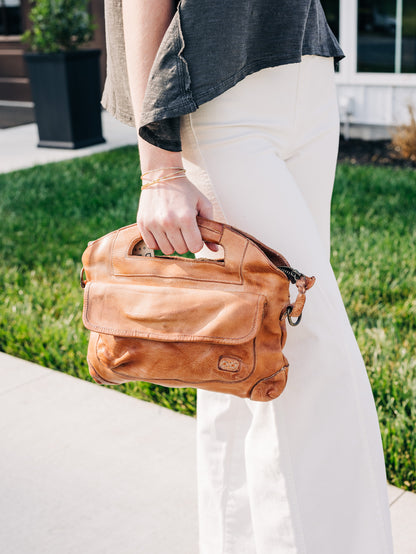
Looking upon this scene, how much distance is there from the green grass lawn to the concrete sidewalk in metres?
0.16

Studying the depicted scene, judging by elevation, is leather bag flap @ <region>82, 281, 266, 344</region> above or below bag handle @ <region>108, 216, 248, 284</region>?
below

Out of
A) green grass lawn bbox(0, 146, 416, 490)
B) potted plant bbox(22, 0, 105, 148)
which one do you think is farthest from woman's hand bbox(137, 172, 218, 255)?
potted plant bbox(22, 0, 105, 148)

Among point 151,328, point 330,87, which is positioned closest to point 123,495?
point 151,328

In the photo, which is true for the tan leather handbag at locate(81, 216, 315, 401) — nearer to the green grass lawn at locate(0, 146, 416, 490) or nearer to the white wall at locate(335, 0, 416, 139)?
the green grass lawn at locate(0, 146, 416, 490)

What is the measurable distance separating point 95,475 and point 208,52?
155 centimetres

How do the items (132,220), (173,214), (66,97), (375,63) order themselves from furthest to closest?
(375,63) → (66,97) → (132,220) → (173,214)

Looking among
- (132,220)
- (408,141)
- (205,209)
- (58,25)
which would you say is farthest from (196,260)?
(58,25)

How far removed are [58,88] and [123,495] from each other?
6.73m

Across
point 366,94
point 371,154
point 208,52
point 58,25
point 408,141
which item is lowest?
point 371,154

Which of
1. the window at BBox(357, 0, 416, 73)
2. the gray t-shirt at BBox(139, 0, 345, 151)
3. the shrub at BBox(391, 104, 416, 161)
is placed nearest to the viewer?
the gray t-shirt at BBox(139, 0, 345, 151)

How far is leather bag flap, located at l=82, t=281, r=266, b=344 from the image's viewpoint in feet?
4.44

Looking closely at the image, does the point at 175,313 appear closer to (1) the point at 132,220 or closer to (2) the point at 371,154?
(1) the point at 132,220

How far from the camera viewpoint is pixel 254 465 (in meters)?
1.60

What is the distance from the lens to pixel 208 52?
4.49ft
